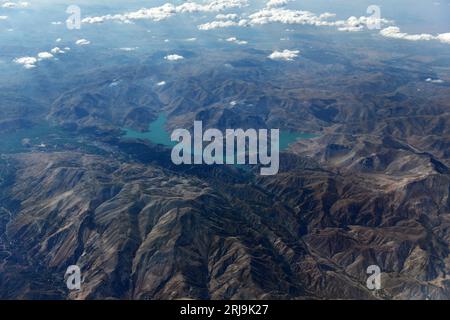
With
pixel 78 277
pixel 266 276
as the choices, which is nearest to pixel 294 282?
pixel 266 276

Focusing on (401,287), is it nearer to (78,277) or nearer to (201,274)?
(201,274)
